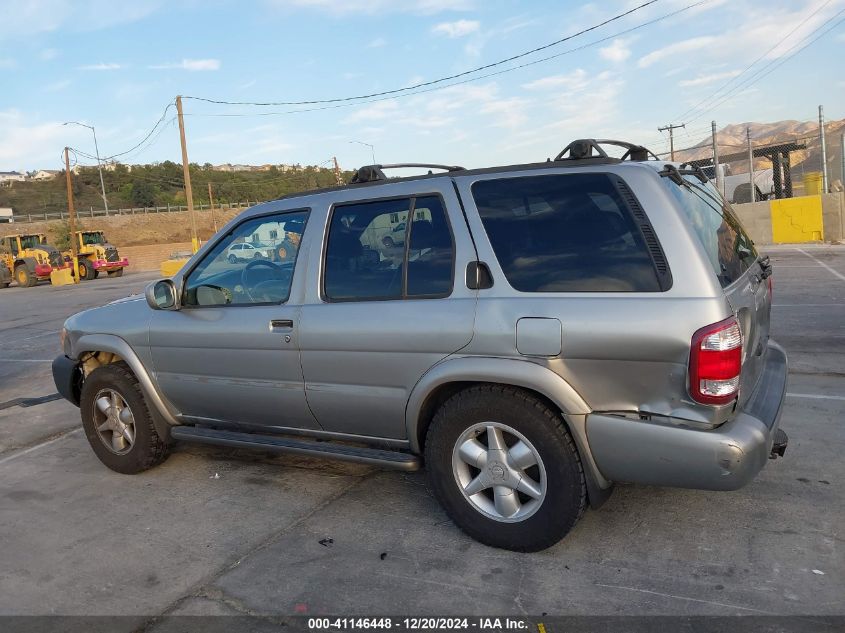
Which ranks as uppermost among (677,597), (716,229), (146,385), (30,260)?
(30,260)

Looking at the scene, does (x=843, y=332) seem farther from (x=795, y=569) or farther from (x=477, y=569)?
(x=477, y=569)

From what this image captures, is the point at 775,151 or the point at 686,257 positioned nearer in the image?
the point at 686,257

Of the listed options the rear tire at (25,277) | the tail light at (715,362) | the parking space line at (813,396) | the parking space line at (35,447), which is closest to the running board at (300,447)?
the tail light at (715,362)

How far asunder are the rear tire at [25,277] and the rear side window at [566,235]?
104 feet

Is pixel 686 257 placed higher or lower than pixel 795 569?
higher

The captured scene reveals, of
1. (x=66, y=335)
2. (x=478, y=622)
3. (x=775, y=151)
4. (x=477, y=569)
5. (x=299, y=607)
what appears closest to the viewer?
(x=478, y=622)

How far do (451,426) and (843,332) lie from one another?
6580 millimetres

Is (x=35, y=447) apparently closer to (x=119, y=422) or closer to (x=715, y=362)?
(x=119, y=422)

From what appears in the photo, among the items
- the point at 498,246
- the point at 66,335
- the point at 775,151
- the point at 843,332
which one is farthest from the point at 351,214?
the point at 775,151

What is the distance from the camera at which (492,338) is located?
3.23 meters

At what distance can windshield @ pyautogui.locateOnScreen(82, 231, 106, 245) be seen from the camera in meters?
32.6

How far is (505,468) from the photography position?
3.28 meters

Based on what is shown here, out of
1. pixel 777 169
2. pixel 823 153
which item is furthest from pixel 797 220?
pixel 777 169

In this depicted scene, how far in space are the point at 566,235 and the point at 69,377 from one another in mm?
3832
